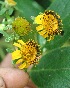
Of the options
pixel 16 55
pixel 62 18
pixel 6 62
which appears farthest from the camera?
pixel 6 62

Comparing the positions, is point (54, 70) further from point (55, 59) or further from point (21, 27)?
point (21, 27)

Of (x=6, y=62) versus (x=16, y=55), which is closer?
(x=16, y=55)

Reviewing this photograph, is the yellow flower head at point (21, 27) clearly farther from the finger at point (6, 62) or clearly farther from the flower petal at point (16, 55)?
the finger at point (6, 62)

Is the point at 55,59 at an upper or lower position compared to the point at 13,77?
upper

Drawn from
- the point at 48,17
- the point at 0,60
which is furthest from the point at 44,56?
the point at 0,60

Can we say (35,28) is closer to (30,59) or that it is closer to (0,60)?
(30,59)

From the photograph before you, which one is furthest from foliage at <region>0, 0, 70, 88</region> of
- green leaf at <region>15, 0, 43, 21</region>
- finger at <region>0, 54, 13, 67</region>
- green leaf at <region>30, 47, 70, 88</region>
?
finger at <region>0, 54, 13, 67</region>

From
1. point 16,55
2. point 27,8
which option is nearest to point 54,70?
point 16,55

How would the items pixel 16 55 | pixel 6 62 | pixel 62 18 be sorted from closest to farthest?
pixel 16 55, pixel 62 18, pixel 6 62
